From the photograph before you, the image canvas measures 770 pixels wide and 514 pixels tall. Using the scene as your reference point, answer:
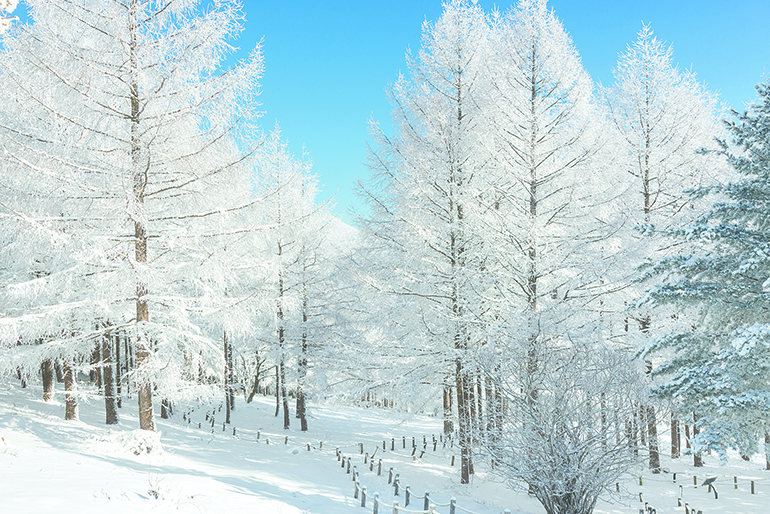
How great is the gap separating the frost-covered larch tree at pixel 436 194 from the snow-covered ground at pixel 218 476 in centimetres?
240

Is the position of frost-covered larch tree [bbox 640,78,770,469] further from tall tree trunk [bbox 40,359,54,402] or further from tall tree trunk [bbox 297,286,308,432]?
tall tree trunk [bbox 40,359,54,402]

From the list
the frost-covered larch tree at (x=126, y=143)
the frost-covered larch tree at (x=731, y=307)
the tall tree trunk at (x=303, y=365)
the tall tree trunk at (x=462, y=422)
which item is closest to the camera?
the frost-covered larch tree at (x=731, y=307)

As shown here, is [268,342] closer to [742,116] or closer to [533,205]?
[533,205]

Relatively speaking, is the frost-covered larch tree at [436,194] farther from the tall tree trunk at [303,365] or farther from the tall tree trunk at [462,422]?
the tall tree trunk at [303,365]

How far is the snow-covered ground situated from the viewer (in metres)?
5.74

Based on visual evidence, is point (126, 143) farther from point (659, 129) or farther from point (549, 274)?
point (659, 129)

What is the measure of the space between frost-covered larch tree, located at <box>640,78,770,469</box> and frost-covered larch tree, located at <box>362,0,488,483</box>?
13.1ft

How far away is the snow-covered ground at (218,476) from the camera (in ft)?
18.8

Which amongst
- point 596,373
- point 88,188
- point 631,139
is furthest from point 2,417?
point 631,139

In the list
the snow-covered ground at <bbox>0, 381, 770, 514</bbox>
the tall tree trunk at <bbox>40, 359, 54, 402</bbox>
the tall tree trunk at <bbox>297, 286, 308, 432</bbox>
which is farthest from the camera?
the tall tree trunk at <bbox>297, 286, 308, 432</bbox>

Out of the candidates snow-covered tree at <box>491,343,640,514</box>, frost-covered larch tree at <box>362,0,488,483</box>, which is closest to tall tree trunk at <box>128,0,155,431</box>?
frost-covered larch tree at <box>362,0,488,483</box>

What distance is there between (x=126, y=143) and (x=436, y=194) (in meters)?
6.93

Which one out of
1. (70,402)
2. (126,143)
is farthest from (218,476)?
(126,143)

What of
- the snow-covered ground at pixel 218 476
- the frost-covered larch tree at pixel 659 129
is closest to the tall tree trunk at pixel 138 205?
the snow-covered ground at pixel 218 476
